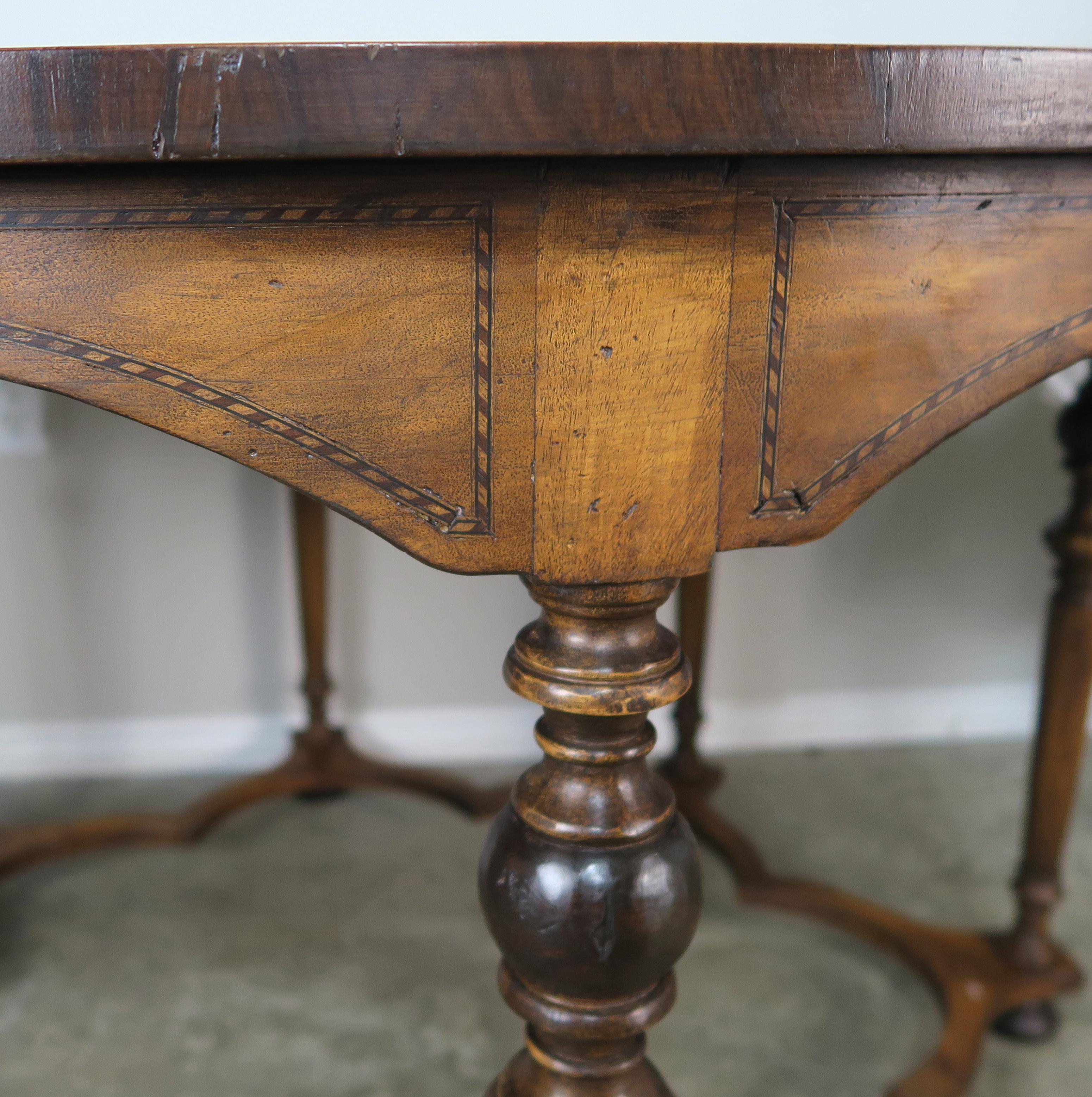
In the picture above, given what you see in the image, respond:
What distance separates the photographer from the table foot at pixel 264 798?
1208 millimetres

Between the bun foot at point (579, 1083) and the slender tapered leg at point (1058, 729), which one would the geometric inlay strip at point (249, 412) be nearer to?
the bun foot at point (579, 1083)

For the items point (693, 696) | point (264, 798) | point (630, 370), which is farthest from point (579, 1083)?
point (264, 798)

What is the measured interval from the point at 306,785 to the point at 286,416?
3.23 ft

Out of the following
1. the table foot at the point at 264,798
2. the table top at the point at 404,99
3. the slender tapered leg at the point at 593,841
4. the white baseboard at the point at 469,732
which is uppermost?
the table top at the point at 404,99

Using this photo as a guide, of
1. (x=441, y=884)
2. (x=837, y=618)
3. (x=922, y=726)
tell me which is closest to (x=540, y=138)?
(x=441, y=884)

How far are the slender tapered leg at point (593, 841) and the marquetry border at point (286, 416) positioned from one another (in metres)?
0.08

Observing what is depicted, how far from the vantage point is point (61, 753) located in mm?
1443

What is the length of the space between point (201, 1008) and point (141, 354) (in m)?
0.75

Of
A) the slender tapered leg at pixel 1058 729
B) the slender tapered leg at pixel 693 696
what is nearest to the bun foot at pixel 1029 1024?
the slender tapered leg at pixel 1058 729

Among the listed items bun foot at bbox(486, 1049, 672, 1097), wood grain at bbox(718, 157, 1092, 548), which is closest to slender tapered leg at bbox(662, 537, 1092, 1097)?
bun foot at bbox(486, 1049, 672, 1097)

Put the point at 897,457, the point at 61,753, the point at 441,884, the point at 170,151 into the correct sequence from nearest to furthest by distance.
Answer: the point at 170,151 → the point at 897,457 → the point at 441,884 → the point at 61,753

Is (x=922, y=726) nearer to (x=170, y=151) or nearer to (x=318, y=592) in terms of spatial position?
(x=318, y=592)

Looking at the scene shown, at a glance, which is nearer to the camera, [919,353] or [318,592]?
[919,353]

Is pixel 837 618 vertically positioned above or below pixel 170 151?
below
